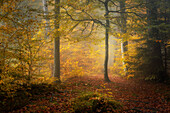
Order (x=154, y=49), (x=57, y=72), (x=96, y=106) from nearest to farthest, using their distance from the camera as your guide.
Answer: (x=96, y=106) → (x=57, y=72) → (x=154, y=49)

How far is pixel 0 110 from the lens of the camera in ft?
15.6

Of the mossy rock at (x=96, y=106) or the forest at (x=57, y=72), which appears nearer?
the mossy rock at (x=96, y=106)

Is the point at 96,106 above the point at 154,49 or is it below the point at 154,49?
below

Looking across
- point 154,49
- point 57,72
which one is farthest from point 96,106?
point 154,49

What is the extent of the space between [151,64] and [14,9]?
9877mm

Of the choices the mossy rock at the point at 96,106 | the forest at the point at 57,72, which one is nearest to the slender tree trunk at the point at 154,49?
the forest at the point at 57,72

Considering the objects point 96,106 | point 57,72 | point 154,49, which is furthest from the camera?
point 154,49

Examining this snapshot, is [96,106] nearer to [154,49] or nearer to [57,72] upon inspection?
[57,72]

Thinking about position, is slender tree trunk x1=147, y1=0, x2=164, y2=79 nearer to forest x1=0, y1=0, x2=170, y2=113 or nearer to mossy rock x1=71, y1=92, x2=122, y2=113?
forest x1=0, y1=0, x2=170, y2=113

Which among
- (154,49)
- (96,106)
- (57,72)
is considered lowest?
(96,106)

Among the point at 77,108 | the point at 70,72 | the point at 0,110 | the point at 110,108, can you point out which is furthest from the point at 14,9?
the point at 70,72

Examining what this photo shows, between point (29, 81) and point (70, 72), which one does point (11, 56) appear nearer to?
point (29, 81)

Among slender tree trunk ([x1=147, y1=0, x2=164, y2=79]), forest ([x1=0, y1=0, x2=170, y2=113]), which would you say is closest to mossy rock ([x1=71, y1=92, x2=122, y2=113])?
forest ([x1=0, y1=0, x2=170, y2=113])

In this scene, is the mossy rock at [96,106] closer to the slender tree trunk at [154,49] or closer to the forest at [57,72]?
→ the forest at [57,72]
